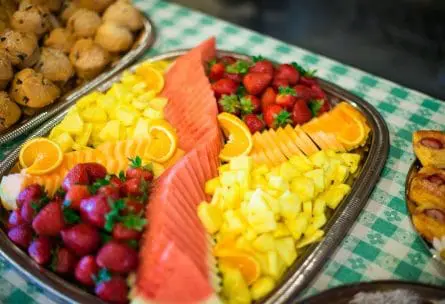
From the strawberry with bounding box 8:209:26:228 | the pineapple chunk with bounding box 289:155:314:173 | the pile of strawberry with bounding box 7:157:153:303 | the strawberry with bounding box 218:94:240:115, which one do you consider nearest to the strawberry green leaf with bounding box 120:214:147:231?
the pile of strawberry with bounding box 7:157:153:303

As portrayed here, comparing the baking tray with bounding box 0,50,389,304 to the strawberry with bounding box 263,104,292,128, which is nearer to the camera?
the baking tray with bounding box 0,50,389,304

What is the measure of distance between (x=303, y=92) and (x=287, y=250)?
69cm

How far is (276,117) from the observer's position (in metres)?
1.76

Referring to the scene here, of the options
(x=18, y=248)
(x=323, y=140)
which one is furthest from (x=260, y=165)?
(x=18, y=248)

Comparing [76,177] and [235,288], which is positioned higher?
[76,177]

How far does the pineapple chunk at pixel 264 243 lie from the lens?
4.41 feet

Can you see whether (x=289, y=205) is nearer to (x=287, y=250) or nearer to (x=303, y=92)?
(x=287, y=250)

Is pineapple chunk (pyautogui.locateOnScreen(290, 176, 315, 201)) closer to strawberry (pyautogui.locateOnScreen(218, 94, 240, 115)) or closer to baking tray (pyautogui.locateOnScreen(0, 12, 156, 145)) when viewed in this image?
strawberry (pyautogui.locateOnScreen(218, 94, 240, 115))

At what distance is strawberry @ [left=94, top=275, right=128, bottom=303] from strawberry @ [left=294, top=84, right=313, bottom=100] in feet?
3.12

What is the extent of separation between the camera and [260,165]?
159 cm

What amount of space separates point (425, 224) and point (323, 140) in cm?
44

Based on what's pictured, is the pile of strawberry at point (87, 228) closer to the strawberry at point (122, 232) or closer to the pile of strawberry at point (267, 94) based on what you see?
the strawberry at point (122, 232)

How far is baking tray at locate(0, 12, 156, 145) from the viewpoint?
1851 mm

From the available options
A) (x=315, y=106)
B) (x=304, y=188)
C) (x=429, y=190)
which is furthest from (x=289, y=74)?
(x=429, y=190)
